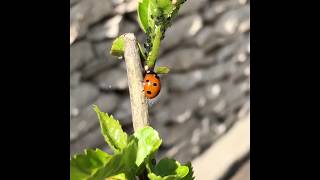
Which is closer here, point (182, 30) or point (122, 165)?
point (122, 165)

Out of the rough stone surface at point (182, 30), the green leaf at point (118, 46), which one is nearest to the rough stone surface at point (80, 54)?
the rough stone surface at point (182, 30)

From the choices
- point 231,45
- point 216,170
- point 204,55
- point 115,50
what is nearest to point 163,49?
point 204,55

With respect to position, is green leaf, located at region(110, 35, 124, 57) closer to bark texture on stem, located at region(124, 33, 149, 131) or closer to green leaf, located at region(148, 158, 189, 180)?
bark texture on stem, located at region(124, 33, 149, 131)

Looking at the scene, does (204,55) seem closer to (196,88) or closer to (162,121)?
(196,88)

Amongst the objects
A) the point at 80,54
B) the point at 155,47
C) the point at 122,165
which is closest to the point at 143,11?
the point at 155,47

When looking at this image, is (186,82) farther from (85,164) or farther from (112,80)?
(85,164)

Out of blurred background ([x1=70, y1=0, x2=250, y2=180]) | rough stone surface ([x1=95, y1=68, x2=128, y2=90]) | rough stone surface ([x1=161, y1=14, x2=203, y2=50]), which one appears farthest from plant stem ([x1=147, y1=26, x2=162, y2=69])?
rough stone surface ([x1=161, y1=14, x2=203, y2=50])
